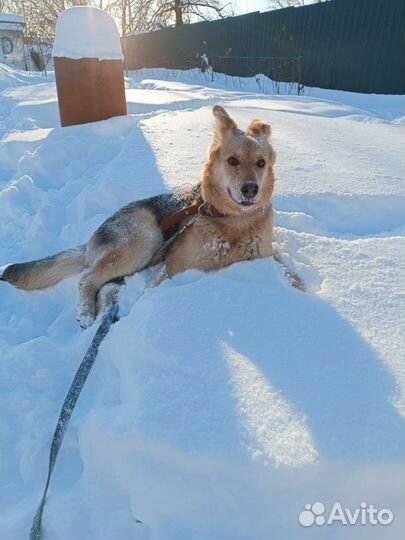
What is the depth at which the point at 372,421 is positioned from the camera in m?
1.80

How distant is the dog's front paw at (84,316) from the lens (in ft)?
10.4

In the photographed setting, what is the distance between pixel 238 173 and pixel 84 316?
5.05 ft

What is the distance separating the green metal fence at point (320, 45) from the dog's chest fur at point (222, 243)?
10409 mm

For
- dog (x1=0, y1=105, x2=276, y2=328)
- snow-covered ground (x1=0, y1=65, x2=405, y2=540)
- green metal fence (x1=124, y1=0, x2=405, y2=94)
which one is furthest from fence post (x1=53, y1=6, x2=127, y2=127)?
green metal fence (x1=124, y1=0, x2=405, y2=94)

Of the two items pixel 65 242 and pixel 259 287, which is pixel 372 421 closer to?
pixel 259 287

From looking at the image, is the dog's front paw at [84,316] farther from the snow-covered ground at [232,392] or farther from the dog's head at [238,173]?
the dog's head at [238,173]

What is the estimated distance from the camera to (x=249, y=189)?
10.1 feet

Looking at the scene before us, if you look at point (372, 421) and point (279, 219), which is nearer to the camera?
point (372, 421)

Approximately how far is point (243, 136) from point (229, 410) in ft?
7.24

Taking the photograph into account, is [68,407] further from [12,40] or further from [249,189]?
[12,40]

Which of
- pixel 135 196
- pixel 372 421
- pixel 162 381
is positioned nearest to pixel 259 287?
pixel 162 381

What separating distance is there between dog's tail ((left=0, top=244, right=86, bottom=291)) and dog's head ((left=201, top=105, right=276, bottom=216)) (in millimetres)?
1278

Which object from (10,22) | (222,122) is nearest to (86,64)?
(222,122)

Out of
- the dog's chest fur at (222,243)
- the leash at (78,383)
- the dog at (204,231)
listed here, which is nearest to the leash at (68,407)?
the leash at (78,383)
